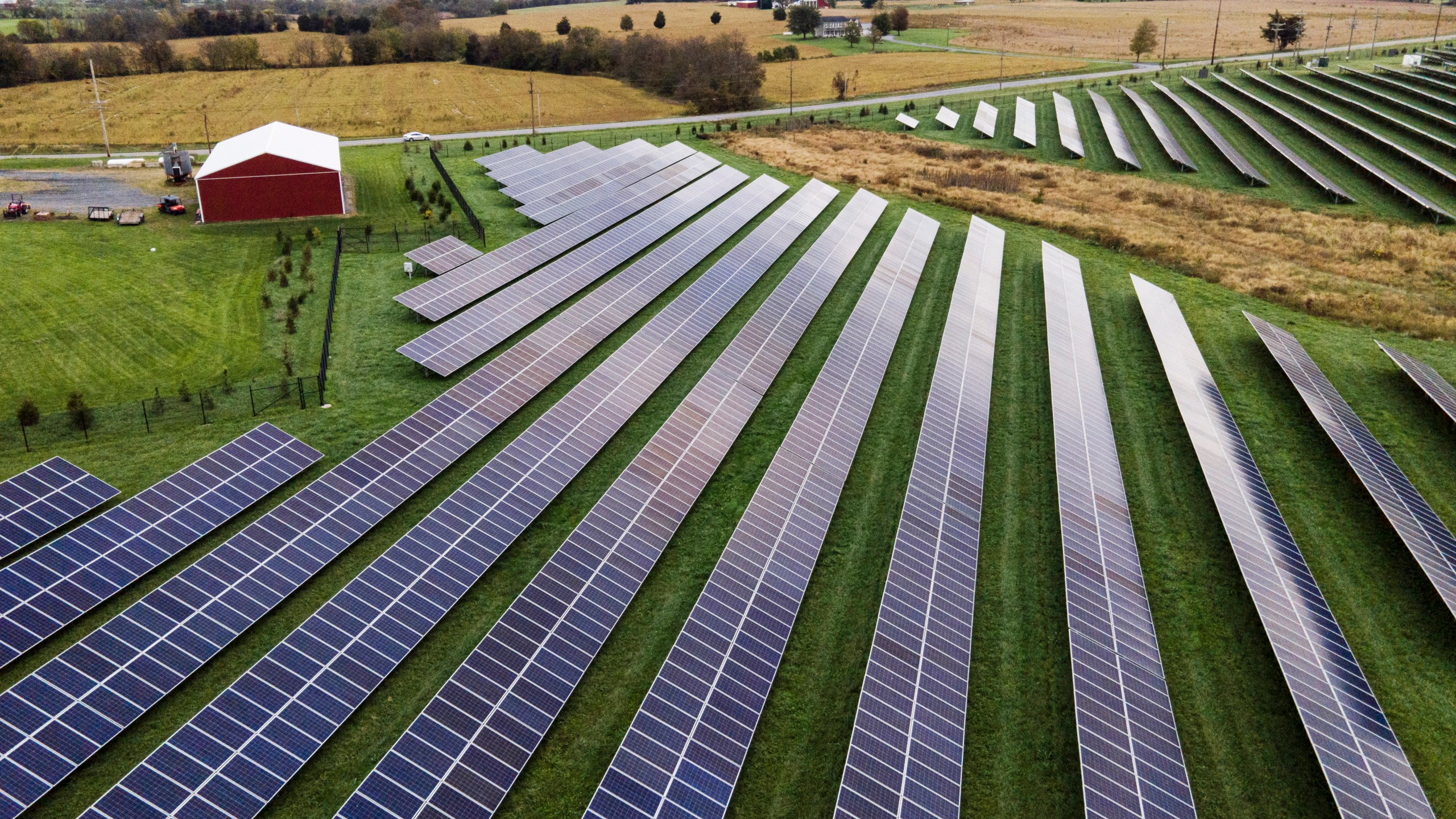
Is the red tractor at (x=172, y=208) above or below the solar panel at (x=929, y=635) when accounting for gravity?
above

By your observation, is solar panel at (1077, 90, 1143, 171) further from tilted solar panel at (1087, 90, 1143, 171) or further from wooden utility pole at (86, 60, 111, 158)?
wooden utility pole at (86, 60, 111, 158)

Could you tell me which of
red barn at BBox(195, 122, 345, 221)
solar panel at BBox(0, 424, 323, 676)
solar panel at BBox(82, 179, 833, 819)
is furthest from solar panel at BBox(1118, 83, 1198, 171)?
solar panel at BBox(0, 424, 323, 676)

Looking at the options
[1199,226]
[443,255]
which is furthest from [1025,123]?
[443,255]

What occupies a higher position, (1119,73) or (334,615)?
(1119,73)

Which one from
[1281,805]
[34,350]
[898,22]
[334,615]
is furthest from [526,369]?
[898,22]

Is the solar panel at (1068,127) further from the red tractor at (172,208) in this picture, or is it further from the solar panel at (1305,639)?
the red tractor at (172,208)

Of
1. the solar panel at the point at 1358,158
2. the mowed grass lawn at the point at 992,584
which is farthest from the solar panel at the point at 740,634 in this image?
the solar panel at the point at 1358,158

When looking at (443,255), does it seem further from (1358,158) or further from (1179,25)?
(1179,25)

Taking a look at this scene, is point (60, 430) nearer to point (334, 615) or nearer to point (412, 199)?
point (334, 615)
